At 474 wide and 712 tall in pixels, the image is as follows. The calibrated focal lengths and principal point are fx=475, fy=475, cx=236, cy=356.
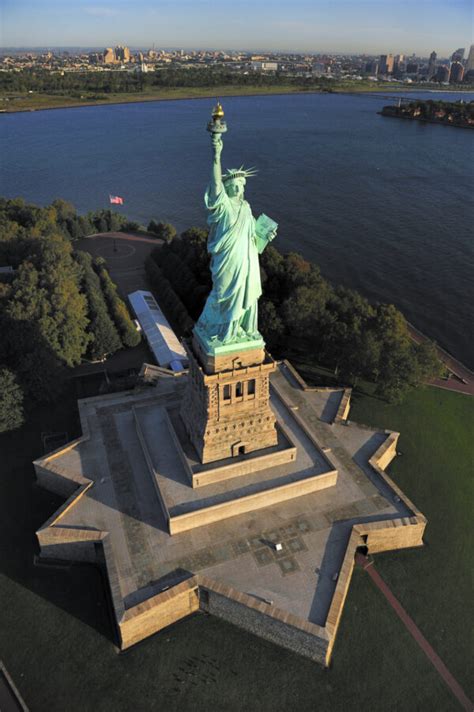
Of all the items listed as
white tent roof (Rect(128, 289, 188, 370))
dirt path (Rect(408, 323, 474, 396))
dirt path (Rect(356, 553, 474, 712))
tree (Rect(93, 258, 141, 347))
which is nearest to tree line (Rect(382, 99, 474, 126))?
dirt path (Rect(408, 323, 474, 396))

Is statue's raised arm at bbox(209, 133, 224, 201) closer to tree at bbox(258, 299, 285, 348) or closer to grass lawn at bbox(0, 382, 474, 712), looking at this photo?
tree at bbox(258, 299, 285, 348)

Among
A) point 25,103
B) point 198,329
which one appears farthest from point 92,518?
point 25,103

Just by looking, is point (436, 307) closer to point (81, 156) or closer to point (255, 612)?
point (255, 612)

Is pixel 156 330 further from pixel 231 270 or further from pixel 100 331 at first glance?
pixel 231 270

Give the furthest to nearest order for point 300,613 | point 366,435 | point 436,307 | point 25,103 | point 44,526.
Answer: point 25,103, point 436,307, point 366,435, point 44,526, point 300,613

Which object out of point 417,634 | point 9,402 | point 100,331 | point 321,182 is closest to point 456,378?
point 417,634

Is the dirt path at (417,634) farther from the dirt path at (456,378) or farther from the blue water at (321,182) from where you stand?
the blue water at (321,182)

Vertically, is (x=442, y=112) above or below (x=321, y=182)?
above
